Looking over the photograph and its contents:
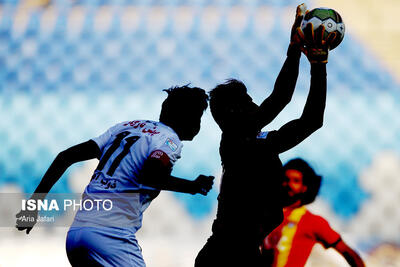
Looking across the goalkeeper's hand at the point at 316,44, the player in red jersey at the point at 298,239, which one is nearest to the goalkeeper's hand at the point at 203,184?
the goalkeeper's hand at the point at 316,44

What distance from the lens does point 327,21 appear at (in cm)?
216

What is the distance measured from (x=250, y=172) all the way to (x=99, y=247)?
58cm

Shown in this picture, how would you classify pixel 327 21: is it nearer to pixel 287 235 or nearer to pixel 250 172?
pixel 250 172

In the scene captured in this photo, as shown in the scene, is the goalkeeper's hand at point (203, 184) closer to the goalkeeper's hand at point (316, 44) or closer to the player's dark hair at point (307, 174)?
the goalkeeper's hand at point (316, 44)

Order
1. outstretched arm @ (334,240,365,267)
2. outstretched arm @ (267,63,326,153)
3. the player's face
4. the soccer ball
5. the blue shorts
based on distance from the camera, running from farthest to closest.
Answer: the player's face → outstretched arm @ (334,240,365,267) → the soccer ball → the blue shorts → outstretched arm @ (267,63,326,153)

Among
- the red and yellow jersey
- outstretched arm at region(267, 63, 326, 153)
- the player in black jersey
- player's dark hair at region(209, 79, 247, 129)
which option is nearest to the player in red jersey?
the red and yellow jersey

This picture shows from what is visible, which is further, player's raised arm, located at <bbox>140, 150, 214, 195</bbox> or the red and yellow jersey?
the red and yellow jersey

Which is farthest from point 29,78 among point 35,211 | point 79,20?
point 35,211

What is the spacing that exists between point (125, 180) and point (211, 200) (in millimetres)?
2339

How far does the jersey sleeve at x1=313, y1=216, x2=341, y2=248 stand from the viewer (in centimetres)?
282

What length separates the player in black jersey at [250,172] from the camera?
1985 millimetres

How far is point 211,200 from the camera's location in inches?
170

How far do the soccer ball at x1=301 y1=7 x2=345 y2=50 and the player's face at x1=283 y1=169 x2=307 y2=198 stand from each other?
1.02 meters

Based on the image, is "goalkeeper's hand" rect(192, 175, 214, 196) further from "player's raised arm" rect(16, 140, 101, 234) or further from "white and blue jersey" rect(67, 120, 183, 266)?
"player's raised arm" rect(16, 140, 101, 234)
